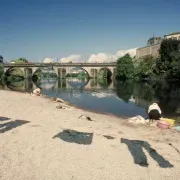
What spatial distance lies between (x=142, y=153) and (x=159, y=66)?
77.1 metres

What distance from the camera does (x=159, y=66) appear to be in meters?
85.0

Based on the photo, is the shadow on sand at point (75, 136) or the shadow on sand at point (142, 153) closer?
the shadow on sand at point (142, 153)

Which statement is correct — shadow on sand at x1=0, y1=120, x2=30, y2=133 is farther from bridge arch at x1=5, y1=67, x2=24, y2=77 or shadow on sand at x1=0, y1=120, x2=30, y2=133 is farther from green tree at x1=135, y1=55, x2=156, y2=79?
bridge arch at x1=5, y1=67, x2=24, y2=77

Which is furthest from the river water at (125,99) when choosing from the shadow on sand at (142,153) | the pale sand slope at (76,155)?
the shadow on sand at (142,153)

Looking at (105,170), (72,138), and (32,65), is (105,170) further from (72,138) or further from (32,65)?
(32,65)

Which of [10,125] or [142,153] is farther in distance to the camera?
[10,125]

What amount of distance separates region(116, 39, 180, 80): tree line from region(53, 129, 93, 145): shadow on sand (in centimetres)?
6375

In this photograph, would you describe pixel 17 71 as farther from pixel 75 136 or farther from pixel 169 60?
pixel 75 136

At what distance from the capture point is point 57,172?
9.01 meters

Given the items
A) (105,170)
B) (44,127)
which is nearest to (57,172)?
(105,170)

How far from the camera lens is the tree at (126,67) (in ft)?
351

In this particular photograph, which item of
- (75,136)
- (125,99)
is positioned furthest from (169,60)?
(75,136)

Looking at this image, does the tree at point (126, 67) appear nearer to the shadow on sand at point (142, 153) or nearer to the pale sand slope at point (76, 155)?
the pale sand slope at point (76, 155)

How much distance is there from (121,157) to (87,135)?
3204mm
